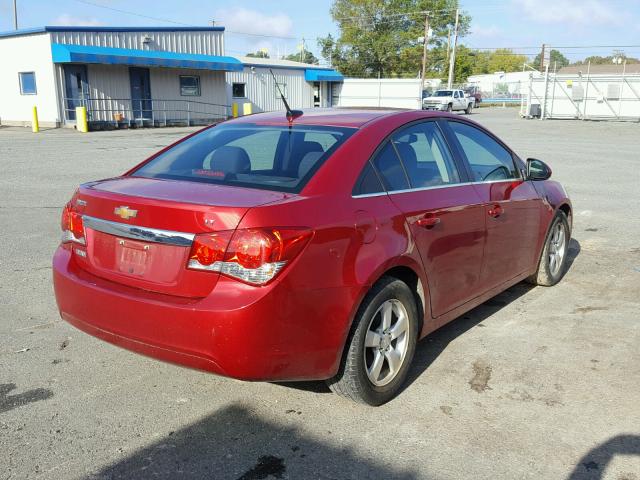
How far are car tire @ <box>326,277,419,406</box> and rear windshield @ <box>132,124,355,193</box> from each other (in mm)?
777

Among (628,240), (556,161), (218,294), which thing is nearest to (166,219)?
(218,294)

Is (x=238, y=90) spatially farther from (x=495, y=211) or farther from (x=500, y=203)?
(x=495, y=211)

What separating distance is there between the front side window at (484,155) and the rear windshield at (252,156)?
3.97 ft

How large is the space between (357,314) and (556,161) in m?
14.5

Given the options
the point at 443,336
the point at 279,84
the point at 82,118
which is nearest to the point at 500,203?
the point at 443,336

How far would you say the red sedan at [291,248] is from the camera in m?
2.86

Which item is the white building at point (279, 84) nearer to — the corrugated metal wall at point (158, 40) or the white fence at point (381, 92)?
the white fence at point (381, 92)

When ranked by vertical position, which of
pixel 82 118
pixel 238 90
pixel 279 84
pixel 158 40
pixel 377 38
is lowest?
pixel 82 118

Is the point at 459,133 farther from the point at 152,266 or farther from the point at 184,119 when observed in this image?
the point at 184,119

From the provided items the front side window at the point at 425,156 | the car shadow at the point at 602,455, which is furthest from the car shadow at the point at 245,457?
the front side window at the point at 425,156

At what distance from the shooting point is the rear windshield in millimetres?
3396

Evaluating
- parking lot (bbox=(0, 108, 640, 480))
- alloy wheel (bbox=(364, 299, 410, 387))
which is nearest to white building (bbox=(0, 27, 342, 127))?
parking lot (bbox=(0, 108, 640, 480))

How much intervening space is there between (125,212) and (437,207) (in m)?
1.86

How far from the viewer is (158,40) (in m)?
32.2
